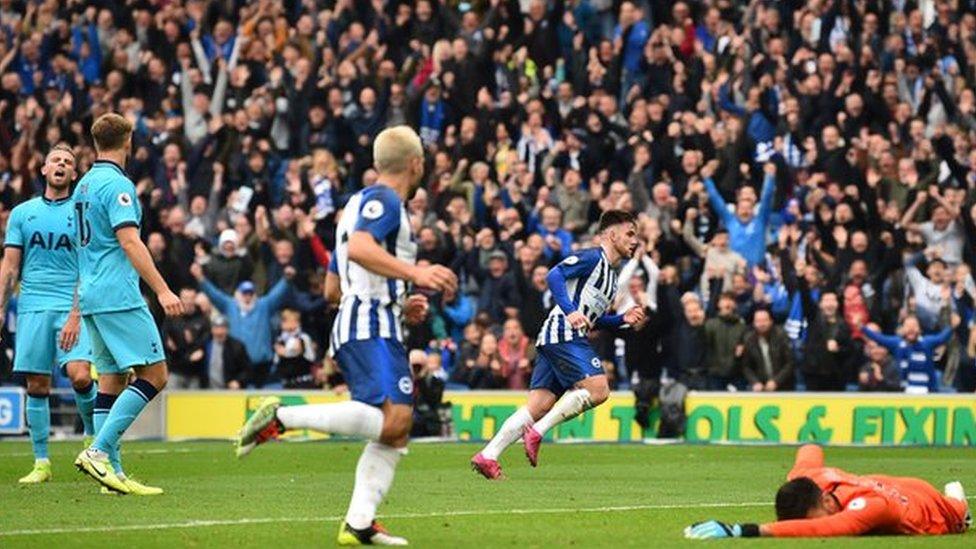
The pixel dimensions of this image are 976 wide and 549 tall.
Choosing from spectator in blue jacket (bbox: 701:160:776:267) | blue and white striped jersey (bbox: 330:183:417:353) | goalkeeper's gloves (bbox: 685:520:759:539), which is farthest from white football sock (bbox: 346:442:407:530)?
spectator in blue jacket (bbox: 701:160:776:267)

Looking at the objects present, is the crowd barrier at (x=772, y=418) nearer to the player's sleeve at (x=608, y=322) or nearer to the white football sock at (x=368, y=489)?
the player's sleeve at (x=608, y=322)

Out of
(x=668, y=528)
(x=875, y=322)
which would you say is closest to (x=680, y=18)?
(x=875, y=322)

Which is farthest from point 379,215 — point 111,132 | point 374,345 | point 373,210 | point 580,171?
point 580,171

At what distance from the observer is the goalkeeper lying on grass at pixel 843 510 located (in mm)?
11172

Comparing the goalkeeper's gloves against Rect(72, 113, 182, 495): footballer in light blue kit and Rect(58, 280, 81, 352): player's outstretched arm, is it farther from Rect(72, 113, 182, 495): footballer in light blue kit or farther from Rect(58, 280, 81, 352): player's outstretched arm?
Rect(58, 280, 81, 352): player's outstretched arm

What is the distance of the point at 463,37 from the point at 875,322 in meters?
7.71

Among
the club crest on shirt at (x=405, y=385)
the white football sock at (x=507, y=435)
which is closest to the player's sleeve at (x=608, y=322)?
the white football sock at (x=507, y=435)

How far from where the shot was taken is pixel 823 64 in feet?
86.8

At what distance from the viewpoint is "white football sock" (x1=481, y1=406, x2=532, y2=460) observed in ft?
55.4

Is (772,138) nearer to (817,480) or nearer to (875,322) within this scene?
(875,322)

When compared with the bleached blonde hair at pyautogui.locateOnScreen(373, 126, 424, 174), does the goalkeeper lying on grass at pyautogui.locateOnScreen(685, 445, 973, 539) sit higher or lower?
lower

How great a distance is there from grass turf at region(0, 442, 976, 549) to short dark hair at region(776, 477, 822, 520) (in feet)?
0.82

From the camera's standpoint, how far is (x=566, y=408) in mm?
17328

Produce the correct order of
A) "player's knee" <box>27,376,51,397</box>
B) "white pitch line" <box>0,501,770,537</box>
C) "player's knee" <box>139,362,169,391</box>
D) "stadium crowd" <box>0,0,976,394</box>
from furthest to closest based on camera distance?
"stadium crowd" <box>0,0,976,394</box>, "player's knee" <box>27,376,51,397</box>, "player's knee" <box>139,362,169,391</box>, "white pitch line" <box>0,501,770,537</box>
